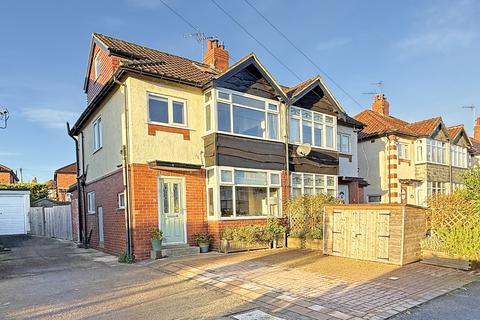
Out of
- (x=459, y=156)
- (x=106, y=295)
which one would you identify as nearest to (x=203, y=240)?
(x=106, y=295)

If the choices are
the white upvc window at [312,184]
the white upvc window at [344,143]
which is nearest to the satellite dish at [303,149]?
the white upvc window at [312,184]

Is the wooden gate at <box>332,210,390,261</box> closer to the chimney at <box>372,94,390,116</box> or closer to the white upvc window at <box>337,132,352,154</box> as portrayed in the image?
the white upvc window at <box>337,132,352,154</box>

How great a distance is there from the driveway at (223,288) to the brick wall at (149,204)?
93cm

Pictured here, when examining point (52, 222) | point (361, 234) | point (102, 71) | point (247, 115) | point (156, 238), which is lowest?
point (52, 222)

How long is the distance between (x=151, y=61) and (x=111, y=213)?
540 cm

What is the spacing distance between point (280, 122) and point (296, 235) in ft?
14.0

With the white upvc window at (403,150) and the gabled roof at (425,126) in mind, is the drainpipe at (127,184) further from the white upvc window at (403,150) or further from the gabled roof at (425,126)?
the gabled roof at (425,126)

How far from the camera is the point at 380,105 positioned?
26.8 meters

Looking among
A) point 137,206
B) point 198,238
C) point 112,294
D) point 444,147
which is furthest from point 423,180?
point 112,294

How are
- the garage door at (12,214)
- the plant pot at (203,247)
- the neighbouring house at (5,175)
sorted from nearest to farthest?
1. the plant pot at (203,247)
2. the garage door at (12,214)
3. the neighbouring house at (5,175)

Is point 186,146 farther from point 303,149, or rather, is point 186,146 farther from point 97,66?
point 97,66

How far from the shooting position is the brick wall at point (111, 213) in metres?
11.5

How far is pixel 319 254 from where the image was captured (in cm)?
1047

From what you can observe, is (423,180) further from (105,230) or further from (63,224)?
(63,224)
